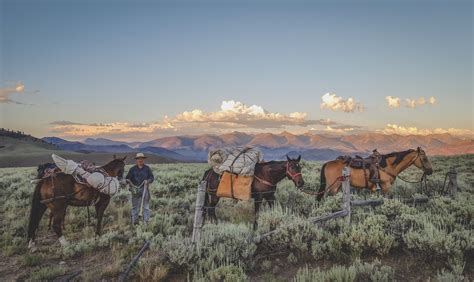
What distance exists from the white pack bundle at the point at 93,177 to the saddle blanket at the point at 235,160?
2.89 m

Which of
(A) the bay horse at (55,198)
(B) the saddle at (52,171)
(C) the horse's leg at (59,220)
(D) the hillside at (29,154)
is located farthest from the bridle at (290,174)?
(D) the hillside at (29,154)

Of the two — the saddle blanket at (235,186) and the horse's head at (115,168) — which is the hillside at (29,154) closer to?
the horse's head at (115,168)

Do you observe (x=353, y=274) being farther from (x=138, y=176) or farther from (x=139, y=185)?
(x=138, y=176)

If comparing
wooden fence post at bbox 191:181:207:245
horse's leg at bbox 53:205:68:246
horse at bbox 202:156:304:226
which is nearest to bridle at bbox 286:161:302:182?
horse at bbox 202:156:304:226

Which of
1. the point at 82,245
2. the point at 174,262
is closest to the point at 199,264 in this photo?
the point at 174,262

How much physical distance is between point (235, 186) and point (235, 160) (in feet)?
2.55

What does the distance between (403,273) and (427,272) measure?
0.42 m

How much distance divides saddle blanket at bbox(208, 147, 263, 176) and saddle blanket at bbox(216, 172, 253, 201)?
170 mm

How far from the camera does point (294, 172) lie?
8.91 meters

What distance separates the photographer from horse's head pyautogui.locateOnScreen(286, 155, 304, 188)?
876 centimetres

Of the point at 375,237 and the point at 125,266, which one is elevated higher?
the point at 375,237

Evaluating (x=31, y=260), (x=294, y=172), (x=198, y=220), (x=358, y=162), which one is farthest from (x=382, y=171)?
(x=31, y=260)

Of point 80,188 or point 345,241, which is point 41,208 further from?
point 345,241

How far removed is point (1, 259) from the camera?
732cm
